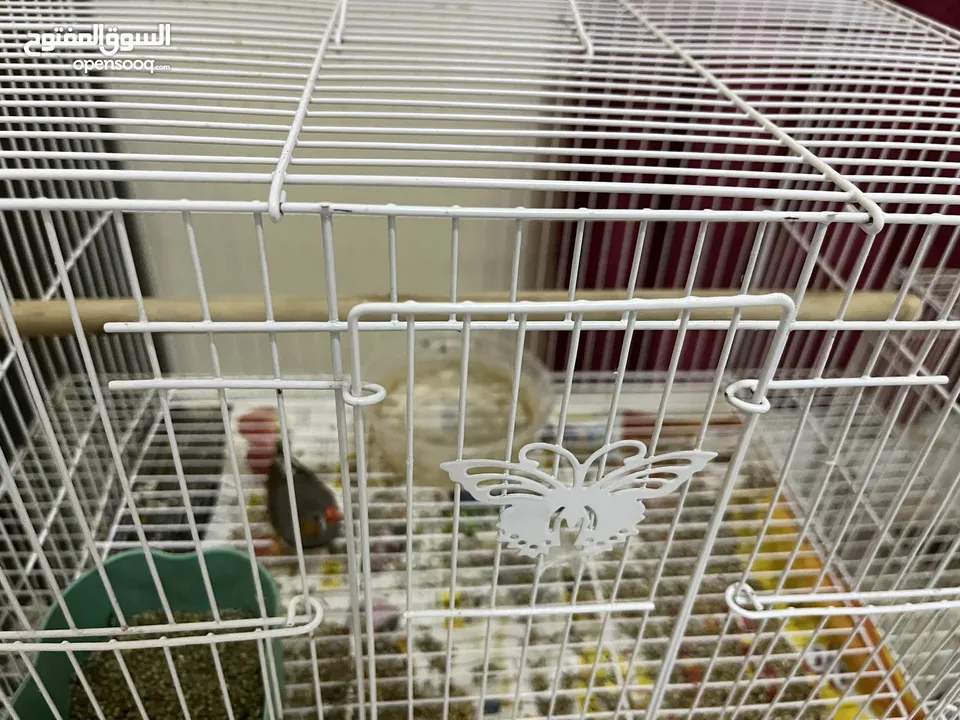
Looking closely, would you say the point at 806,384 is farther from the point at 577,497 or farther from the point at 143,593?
the point at 143,593

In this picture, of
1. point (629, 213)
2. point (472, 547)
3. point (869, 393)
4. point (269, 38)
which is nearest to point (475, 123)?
point (269, 38)

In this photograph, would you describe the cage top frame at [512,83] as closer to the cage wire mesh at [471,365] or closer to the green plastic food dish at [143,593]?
the cage wire mesh at [471,365]

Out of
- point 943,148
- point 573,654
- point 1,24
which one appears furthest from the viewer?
point 573,654

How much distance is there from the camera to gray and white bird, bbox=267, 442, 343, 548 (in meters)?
0.91

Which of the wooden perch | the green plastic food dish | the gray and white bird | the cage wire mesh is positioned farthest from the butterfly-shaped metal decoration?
the gray and white bird

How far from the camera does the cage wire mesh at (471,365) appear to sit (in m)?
0.47

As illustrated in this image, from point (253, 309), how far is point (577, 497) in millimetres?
323

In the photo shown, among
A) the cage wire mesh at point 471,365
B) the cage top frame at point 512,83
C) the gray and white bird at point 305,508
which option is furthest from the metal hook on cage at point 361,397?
the gray and white bird at point 305,508

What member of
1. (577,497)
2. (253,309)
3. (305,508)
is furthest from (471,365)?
(577,497)

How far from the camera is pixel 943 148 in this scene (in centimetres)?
56

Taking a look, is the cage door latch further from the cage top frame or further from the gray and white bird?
the gray and white bird

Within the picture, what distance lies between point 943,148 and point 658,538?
58 cm

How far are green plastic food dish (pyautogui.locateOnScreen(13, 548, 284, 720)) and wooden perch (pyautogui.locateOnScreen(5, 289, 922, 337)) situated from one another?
252mm

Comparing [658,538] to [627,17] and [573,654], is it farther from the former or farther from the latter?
[627,17]
